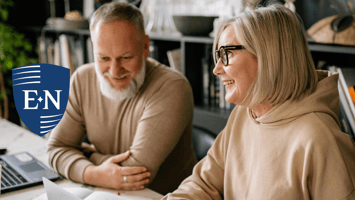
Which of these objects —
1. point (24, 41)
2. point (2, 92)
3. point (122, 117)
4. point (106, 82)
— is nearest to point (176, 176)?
point (122, 117)

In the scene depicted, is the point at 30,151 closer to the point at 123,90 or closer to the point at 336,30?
the point at 123,90

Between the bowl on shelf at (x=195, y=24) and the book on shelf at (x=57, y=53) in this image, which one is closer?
the bowl on shelf at (x=195, y=24)

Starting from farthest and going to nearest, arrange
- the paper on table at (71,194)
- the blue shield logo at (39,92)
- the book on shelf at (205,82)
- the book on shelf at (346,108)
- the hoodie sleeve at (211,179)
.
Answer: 1. the book on shelf at (205,82)
2. the book on shelf at (346,108)
3. the hoodie sleeve at (211,179)
4. the paper on table at (71,194)
5. the blue shield logo at (39,92)

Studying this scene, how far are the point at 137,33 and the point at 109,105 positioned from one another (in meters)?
0.36

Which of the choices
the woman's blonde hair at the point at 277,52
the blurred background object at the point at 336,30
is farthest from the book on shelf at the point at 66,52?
the woman's blonde hair at the point at 277,52

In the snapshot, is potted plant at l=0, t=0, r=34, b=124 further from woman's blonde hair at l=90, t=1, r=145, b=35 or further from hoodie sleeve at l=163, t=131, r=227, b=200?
hoodie sleeve at l=163, t=131, r=227, b=200

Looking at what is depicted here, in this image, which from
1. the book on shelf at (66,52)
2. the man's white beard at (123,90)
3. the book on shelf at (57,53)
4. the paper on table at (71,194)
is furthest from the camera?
the book on shelf at (57,53)

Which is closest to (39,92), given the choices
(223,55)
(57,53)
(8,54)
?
(223,55)

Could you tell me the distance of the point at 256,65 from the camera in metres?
0.87

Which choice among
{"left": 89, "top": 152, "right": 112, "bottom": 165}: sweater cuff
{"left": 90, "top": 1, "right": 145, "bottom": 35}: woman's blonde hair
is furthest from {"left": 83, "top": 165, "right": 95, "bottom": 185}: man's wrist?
{"left": 90, "top": 1, "right": 145, "bottom": 35}: woman's blonde hair

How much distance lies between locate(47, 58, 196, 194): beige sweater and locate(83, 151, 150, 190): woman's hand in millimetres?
37

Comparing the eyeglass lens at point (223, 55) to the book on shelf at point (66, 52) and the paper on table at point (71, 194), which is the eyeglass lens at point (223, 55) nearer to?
the paper on table at point (71, 194)

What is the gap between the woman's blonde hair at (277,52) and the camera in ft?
2.73

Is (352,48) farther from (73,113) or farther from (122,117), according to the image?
(73,113)
